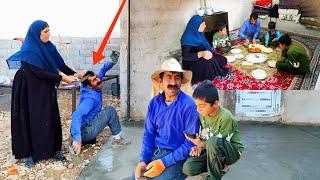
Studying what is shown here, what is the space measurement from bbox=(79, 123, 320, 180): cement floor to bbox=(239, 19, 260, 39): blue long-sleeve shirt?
1299 millimetres

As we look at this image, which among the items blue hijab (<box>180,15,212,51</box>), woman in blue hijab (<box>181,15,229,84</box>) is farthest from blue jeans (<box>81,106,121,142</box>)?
blue hijab (<box>180,15,212,51</box>)

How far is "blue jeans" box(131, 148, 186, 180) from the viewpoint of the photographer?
3.70 metres

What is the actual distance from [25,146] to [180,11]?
274 centimetres

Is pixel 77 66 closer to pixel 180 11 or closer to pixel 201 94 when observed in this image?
pixel 180 11

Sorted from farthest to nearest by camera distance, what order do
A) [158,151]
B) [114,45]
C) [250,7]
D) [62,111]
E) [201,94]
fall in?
[114,45], [62,111], [250,7], [158,151], [201,94]

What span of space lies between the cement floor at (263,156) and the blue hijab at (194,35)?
1342 mm

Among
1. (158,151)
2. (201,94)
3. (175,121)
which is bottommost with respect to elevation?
(158,151)

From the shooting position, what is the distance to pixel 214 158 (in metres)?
3.71

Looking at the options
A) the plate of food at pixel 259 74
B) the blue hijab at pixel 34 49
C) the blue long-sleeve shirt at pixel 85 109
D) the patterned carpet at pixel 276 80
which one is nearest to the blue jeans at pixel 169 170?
the blue long-sleeve shirt at pixel 85 109

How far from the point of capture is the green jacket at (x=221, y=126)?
372 cm

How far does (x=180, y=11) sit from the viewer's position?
21.0ft

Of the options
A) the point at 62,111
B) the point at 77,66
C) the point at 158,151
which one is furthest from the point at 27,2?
the point at 158,151

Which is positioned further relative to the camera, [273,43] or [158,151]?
[273,43]

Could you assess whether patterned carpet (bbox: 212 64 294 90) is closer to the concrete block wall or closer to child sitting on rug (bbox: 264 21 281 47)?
child sitting on rug (bbox: 264 21 281 47)
